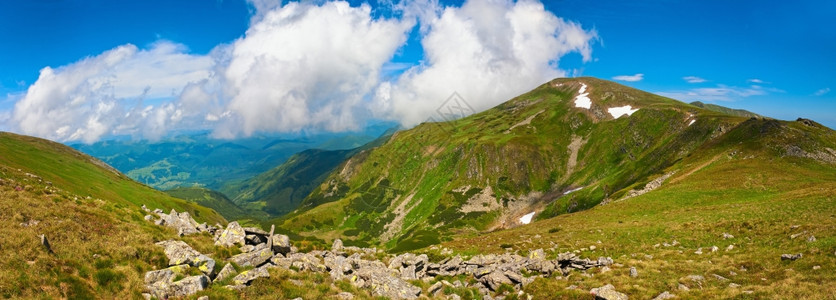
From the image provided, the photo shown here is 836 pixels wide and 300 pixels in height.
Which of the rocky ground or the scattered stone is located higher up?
the rocky ground

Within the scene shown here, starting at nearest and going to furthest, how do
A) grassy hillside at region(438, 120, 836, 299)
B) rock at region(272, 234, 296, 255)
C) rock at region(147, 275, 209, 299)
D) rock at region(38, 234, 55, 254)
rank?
rock at region(147, 275, 209, 299), rock at region(38, 234, 55, 254), grassy hillside at region(438, 120, 836, 299), rock at region(272, 234, 296, 255)

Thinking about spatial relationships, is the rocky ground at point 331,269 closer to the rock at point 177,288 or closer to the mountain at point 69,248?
the rock at point 177,288

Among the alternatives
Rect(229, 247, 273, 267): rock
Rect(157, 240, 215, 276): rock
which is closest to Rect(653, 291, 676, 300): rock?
Rect(229, 247, 273, 267): rock

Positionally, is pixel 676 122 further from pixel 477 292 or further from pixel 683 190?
pixel 477 292

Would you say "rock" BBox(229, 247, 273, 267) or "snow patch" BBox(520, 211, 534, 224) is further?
"snow patch" BBox(520, 211, 534, 224)

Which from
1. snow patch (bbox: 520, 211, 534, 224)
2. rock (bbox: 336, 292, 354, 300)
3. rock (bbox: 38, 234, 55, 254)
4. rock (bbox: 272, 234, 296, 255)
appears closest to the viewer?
rock (bbox: 38, 234, 55, 254)

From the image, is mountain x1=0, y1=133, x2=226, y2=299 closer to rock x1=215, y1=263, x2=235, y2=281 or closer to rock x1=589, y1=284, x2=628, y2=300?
rock x1=215, y1=263, x2=235, y2=281

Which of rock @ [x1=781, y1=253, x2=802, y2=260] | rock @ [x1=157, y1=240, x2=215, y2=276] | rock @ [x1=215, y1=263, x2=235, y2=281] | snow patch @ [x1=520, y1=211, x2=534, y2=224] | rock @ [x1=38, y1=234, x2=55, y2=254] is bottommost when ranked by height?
snow patch @ [x1=520, y1=211, x2=534, y2=224]

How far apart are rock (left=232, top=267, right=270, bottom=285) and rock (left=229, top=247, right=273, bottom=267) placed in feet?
10.6

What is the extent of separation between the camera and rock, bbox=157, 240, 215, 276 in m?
20.1

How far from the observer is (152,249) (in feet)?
70.9

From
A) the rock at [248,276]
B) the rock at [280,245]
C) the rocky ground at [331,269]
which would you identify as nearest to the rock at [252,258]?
the rocky ground at [331,269]

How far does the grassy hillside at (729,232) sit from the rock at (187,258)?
21.7 meters

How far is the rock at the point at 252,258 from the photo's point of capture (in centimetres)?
2366
